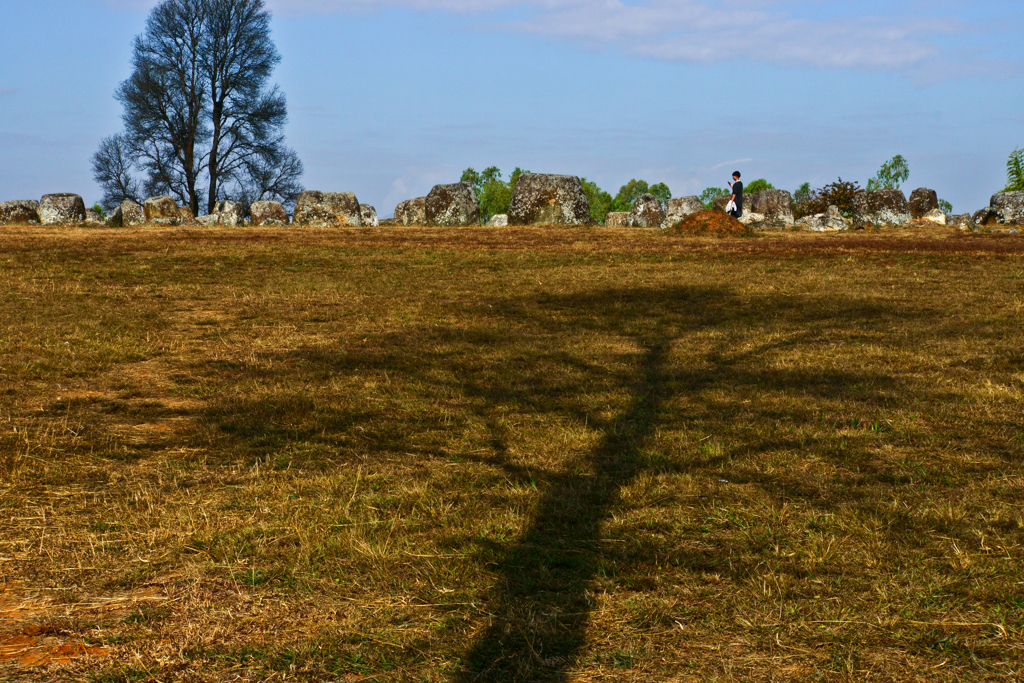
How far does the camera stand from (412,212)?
2678 cm

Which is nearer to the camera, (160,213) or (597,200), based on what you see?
(160,213)

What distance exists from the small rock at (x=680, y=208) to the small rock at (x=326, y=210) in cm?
917

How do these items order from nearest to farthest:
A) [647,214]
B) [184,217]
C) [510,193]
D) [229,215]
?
[184,217] → [229,215] → [647,214] → [510,193]

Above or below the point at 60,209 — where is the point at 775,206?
below

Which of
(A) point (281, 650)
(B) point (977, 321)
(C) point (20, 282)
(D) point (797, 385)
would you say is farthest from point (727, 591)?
(C) point (20, 282)

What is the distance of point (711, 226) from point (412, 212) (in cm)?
926

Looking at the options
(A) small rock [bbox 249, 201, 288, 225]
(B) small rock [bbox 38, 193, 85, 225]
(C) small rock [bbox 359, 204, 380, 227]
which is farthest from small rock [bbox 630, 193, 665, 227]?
(B) small rock [bbox 38, 193, 85, 225]

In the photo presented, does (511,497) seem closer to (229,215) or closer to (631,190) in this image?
(229,215)

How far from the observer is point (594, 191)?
309 feet

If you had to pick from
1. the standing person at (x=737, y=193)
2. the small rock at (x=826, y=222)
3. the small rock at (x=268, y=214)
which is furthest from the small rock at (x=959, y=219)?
the small rock at (x=268, y=214)

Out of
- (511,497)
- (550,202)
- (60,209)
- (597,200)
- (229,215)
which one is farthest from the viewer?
(597,200)

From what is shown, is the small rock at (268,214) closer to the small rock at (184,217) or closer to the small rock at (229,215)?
the small rock at (229,215)

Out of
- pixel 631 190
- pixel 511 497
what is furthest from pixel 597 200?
pixel 511 497

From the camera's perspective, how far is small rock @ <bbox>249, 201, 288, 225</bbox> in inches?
1059
